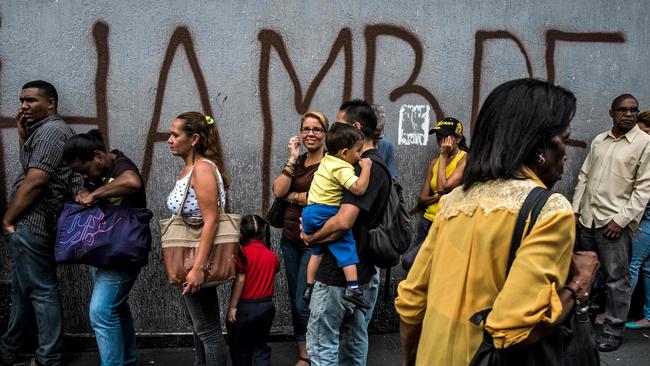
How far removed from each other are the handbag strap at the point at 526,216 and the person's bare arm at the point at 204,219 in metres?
2.03

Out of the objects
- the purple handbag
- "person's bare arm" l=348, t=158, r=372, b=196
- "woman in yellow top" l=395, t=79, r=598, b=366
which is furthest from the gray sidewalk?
"woman in yellow top" l=395, t=79, r=598, b=366

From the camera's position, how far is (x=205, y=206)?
3697mm

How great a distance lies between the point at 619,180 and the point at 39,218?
157 inches

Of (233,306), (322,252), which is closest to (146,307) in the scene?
(233,306)

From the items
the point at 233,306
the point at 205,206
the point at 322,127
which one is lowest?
the point at 233,306

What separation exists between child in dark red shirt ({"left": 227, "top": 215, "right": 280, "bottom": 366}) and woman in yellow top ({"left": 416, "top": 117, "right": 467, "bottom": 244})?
1.46 metres

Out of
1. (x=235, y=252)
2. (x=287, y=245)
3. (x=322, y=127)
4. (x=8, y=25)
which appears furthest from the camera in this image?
(x=8, y=25)

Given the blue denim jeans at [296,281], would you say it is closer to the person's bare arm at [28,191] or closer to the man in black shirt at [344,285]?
the man in black shirt at [344,285]

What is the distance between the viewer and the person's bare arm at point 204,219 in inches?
145

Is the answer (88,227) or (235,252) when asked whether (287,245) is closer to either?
(235,252)

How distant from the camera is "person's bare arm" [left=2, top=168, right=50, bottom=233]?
4340 millimetres

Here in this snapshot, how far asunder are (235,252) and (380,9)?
2.25 m

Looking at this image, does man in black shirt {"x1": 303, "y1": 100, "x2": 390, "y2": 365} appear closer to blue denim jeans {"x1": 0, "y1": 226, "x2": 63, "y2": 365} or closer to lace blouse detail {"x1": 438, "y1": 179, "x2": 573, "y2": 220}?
lace blouse detail {"x1": 438, "y1": 179, "x2": 573, "y2": 220}

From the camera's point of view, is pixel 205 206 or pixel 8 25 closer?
pixel 205 206
